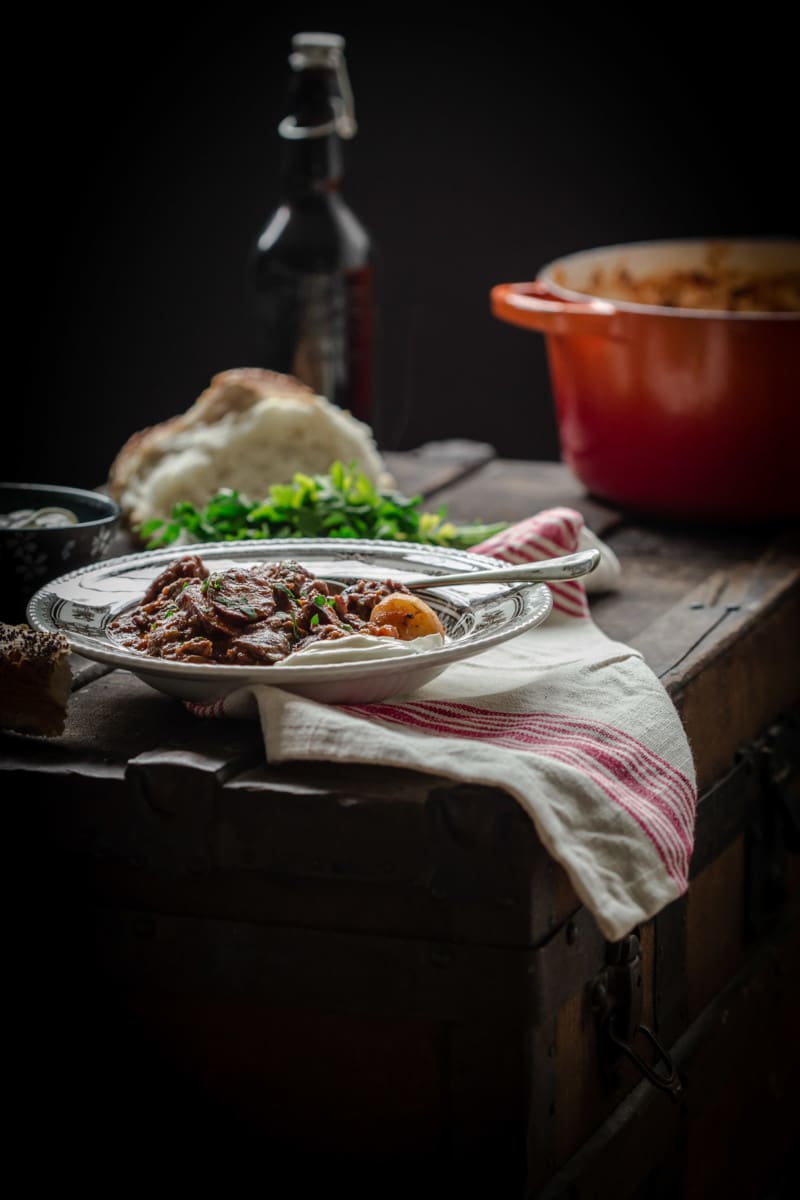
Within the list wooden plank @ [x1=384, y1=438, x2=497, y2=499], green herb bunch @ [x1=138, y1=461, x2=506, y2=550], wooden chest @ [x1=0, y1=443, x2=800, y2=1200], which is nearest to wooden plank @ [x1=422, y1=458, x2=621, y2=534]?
wooden plank @ [x1=384, y1=438, x2=497, y2=499]

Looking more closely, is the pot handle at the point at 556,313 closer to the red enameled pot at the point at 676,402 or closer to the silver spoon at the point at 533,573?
the red enameled pot at the point at 676,402

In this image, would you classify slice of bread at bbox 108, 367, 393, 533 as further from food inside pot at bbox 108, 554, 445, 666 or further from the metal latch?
the metal latch

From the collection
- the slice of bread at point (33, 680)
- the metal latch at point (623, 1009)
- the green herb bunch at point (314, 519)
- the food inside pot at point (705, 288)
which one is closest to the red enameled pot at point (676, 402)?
the food inside pot at point (705, 288)

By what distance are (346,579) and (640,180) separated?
185 centimetres

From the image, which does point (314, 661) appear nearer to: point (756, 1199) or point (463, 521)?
point (463, 521)

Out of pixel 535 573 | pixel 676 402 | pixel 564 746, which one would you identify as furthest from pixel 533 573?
pixel 676 402

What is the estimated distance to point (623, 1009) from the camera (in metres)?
1.15

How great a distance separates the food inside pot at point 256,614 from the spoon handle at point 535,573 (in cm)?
3

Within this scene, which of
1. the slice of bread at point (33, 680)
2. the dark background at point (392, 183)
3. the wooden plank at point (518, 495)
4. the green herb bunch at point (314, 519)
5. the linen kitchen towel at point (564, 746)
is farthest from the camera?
the dark background at point (392, 183)

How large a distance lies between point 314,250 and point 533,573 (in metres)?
0.98

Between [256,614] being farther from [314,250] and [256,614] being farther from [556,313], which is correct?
[314,250]

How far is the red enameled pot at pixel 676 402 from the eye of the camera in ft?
5.57

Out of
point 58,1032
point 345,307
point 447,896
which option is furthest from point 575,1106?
point 345,307

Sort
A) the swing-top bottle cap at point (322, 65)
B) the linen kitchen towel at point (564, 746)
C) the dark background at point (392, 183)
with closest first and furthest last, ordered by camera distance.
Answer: the linen kitchen towel at point (564, 746) < the swing-top bottle cap at point (322, 65) < the dark background at point (392, 183)
